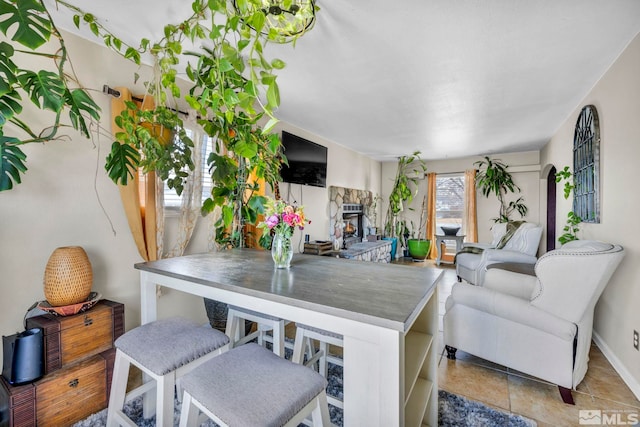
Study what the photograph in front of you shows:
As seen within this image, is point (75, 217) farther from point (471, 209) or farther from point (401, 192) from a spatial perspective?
point (471, 209)

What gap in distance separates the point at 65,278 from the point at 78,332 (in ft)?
1.03

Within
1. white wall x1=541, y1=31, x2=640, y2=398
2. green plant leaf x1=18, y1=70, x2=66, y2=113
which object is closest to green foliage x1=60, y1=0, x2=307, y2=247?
green plant leaf x1=18, y1=70, x2=66, y2=113

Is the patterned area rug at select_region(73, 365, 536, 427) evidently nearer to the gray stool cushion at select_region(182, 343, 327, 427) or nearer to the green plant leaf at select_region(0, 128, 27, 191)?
the gray stool cushion at select_region(182, 343, 327, 427)

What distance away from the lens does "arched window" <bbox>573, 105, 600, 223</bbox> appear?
7.78 ft

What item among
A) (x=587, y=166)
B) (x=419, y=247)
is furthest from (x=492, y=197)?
(x=587, y=166)

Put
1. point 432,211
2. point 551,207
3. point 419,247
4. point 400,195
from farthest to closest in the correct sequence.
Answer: point 432,211, point 400,195, point 419,247, point 551,207

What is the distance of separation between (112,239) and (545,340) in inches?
117

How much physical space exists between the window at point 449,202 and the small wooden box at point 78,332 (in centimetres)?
609

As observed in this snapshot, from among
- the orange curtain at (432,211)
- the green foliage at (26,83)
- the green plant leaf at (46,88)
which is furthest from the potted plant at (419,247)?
the green plant leaf at (46,88)

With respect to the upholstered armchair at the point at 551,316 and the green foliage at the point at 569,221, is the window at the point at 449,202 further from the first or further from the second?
the upholstered armchair at the point at 551,316

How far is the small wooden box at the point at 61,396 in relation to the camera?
1.30m

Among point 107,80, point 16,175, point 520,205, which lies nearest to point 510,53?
point 107,80

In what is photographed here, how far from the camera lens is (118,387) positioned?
1.27 m

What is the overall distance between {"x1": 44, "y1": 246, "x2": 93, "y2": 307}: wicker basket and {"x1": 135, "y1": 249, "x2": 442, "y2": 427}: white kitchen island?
0.45 meters
